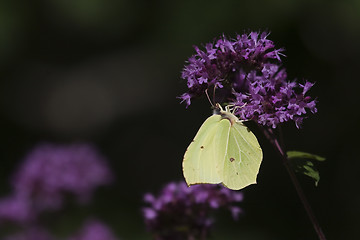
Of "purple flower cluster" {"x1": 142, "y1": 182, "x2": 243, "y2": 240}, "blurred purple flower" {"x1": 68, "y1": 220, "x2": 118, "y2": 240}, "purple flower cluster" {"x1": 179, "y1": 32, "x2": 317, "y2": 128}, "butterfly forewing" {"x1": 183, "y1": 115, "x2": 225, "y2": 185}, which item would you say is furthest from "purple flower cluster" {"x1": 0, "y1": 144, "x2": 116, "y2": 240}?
"purple flower cluster" {"x1": 179, "y1": 32, "x2": 317, "y2": 128}

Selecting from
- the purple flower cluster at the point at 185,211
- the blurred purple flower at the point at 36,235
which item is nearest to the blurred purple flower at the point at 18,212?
the blurred purple flower at the point at 36,235

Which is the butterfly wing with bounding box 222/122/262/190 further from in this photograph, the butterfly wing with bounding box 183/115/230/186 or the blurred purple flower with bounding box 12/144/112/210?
the blurred purple flower with bounding box 12/144/112/210

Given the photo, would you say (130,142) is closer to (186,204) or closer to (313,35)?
(313,35)

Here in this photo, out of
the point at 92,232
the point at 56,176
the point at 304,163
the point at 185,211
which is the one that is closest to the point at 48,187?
the point at 56,176

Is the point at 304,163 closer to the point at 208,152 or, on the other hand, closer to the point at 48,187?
the point at 208,152

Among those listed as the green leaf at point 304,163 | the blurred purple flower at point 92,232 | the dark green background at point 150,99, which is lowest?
the green leaf at point 304,163

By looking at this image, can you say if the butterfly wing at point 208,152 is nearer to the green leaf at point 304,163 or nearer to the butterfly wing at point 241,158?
the butterfly wing at point 241,158
